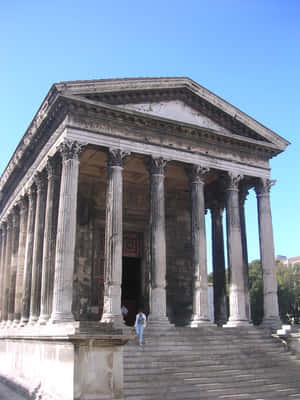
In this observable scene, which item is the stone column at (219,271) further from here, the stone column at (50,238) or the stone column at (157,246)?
the stone column at (50,238)

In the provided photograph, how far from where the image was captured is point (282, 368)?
17141 millimetres

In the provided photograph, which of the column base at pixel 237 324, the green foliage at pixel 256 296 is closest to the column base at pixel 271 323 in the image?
the column base at pixel 237 324

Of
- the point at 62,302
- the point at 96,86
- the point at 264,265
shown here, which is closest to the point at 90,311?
the point at 62,302

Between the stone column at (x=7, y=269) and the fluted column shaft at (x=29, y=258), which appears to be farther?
the stone column at (x=7, y=269)

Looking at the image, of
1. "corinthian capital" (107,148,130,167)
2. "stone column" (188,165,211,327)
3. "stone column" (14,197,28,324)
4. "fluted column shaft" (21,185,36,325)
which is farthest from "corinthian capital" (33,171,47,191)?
"stone column" (188,165,211,327)

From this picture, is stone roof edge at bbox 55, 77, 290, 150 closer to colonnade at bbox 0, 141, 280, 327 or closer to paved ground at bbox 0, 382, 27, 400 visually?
colonnade at bbox 0, 141, 280, 327

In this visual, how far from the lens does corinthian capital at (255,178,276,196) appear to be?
2298 cm

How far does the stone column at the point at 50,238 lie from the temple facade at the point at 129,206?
0.05 meters

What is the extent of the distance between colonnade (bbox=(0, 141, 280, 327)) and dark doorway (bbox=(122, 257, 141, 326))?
14.5ft

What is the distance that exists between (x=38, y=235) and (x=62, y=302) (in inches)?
208

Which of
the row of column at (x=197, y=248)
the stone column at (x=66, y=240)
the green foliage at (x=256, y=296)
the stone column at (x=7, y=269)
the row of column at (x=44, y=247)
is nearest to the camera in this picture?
the stone column at (x=66, y=240)

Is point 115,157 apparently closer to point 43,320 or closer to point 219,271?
point 43,320

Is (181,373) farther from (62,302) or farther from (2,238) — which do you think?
(2,238)

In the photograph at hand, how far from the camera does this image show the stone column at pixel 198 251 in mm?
19750
